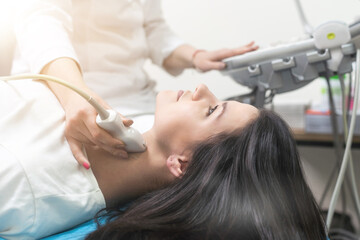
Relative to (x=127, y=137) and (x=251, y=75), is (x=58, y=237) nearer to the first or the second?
(x=127, y=137)

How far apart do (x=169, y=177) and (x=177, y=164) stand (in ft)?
0.15

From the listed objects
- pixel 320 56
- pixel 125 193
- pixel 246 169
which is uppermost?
pixel 320 56

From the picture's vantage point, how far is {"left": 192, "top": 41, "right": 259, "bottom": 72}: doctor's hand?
3.46 ft

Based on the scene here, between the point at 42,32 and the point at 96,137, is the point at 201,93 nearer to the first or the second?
the point at 96,137

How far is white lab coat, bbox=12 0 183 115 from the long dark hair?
0.38 meters

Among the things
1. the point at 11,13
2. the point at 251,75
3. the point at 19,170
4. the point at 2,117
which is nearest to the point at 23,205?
the point at 19,170

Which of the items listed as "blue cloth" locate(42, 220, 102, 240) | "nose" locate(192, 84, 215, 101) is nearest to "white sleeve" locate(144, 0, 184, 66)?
"nose" locate(192, 84, 215, 101)

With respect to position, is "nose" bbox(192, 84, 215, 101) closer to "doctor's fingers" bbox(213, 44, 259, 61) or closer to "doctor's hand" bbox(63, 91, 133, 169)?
"doctor's hand" bbox(63, 91, 133, 169)

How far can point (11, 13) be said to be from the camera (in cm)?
88

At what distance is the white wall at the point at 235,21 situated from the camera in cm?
163

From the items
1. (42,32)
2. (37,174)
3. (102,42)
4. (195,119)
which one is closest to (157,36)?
(102,42)

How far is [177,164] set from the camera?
73 centimetres

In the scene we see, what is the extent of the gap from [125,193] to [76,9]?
0.56 metres

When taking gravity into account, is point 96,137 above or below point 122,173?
above
